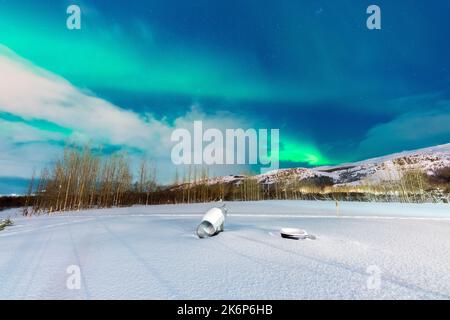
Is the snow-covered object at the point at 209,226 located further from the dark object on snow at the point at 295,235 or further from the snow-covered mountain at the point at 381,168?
the snow-covered mountain at the point at 381,168

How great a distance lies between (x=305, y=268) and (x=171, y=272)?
1.54 meters

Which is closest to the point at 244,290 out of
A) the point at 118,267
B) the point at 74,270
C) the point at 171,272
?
the point at 171,272

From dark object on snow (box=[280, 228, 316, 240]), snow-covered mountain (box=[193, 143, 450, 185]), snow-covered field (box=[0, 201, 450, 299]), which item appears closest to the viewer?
snow-covered field (box=[0, 201, 450, 299])

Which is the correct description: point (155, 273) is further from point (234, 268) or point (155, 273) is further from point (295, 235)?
point (295, 235)

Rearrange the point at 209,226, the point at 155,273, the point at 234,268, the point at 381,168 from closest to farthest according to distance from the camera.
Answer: the point at 155,273
the point at 234,268
the point at 209,226
the point at 381,168

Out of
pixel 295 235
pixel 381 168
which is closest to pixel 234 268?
pixel 295 235

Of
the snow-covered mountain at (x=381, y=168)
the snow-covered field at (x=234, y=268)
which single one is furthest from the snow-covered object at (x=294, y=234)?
the snow-covered mountain at (x=381, y=168)

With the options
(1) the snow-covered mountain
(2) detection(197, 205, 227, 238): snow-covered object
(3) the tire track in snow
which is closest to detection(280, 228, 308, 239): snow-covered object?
(2) detection(197, 205, 227, 238): snow-covered object

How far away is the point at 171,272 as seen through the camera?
2965mm

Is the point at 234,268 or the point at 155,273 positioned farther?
the point at 234,268

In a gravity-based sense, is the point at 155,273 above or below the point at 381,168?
below

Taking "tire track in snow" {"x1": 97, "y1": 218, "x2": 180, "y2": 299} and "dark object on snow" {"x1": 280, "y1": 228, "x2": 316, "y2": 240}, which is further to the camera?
"dark object on snow" {"x1": 280, "y1": 228, "x2": 316, "y2": 240}

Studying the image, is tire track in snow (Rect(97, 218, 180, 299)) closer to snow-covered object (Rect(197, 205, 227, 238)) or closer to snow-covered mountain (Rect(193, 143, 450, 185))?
snow-covered object (Rect(197, 205, 227, 238))
